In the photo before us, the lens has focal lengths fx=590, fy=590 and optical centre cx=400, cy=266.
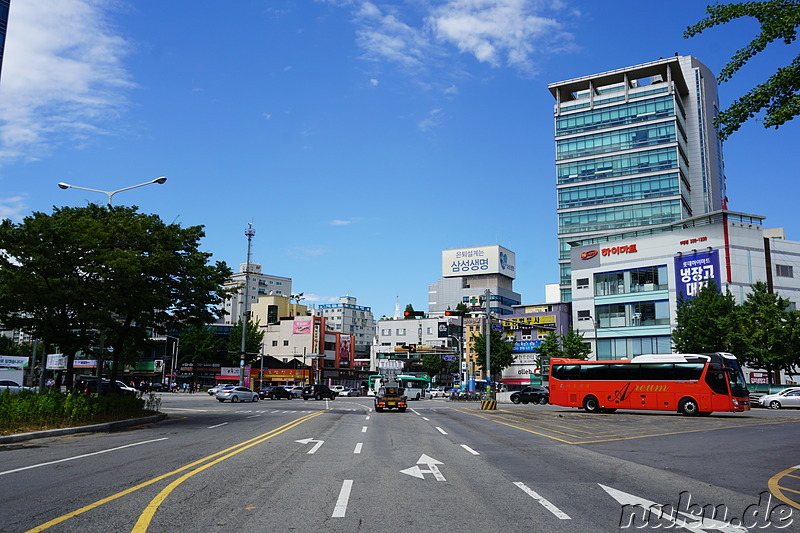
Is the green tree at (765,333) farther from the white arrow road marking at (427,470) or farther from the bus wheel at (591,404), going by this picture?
the white arrow road marking at (427,470)

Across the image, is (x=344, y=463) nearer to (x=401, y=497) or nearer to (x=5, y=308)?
(x=401, y=497)

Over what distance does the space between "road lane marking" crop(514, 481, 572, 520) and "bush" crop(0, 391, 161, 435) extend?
1609cm

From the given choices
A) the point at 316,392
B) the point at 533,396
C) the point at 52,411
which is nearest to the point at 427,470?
the point at 52,411

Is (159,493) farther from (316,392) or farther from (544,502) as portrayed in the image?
(316,392)

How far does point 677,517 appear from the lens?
822cm

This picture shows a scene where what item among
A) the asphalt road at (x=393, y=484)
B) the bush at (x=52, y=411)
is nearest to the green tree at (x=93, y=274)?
the bush at (x=52, y=411)

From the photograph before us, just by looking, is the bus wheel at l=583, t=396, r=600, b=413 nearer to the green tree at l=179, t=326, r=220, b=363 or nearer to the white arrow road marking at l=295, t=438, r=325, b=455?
the white arrow road marking at l=295, t=438, r=325, b=455

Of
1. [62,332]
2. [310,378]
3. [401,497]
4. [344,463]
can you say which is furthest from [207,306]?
[310,378]

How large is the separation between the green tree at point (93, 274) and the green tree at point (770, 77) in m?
20.8

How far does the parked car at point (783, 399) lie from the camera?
46.0 meters

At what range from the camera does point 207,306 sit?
31.0 m

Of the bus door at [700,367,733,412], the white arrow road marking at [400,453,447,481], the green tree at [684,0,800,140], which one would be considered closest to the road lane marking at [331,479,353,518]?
the white arrow road marking at [400,453,447,481]

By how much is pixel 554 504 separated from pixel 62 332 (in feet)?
77.9

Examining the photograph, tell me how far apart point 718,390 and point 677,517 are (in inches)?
1162
